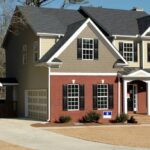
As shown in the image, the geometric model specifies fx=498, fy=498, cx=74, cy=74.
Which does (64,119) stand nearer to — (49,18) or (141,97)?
(141,97)

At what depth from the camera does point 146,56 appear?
127 ft

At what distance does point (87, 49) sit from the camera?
34.5 metres

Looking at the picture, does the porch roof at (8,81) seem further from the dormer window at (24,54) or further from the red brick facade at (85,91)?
the red brick facade at (85,91)

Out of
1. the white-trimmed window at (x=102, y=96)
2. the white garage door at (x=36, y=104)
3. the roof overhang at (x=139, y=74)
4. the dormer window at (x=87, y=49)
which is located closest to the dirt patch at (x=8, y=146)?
the white garage door at (x=36, y=104)

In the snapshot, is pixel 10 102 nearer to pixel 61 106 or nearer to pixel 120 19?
pixel 61 106

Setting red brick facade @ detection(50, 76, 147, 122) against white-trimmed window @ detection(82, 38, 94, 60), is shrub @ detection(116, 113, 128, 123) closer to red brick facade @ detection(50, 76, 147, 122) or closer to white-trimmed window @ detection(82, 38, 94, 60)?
red brick facade @ detection(50, 76, 147, 122)

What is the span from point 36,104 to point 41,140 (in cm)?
1393

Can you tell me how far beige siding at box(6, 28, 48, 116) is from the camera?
117 feet

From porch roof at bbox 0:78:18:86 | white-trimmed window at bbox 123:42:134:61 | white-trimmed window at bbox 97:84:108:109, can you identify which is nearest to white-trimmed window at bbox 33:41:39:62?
porch roof at bbox 0:78:18:86

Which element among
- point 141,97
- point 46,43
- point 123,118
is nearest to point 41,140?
point 123,118

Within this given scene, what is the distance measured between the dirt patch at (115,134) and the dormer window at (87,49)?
6.07 meters

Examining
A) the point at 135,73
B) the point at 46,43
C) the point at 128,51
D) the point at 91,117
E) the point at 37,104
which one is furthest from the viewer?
the point at 128,51

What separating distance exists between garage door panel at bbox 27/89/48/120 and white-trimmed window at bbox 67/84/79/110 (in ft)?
5.53

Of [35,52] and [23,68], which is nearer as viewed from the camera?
[35,52]
